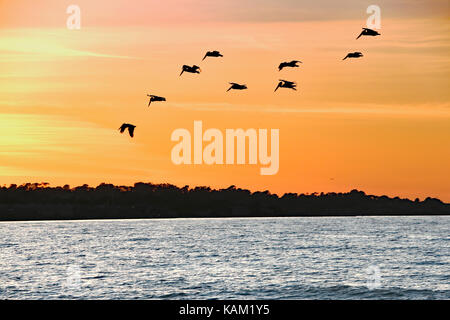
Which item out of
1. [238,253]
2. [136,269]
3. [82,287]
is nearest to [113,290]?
[82,287]

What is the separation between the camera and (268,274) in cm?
8044

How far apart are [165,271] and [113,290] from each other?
22098 mm

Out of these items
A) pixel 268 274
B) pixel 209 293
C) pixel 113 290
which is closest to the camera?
pixel 209 293

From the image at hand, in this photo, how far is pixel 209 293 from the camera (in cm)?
6200
